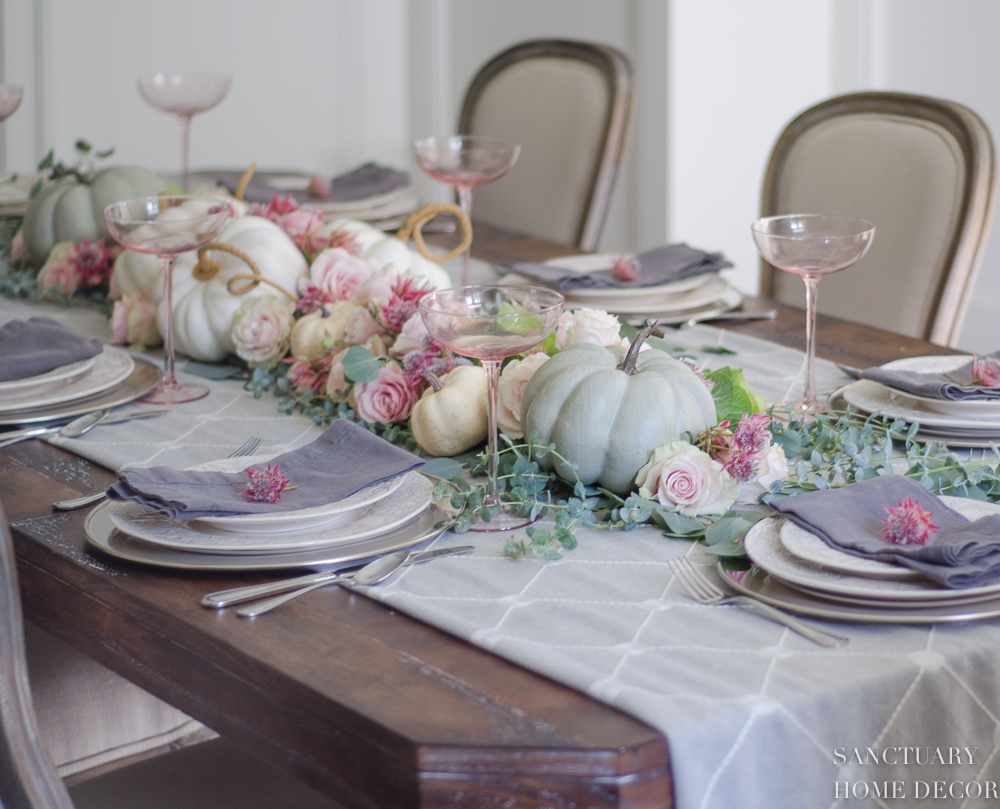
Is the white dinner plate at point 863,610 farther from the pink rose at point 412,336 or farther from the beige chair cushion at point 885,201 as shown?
the beige chair cushion at point 885,201

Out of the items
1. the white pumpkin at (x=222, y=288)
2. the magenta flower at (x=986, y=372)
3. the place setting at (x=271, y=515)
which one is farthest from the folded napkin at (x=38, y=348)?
the magenta flower at (x=986, y=372)

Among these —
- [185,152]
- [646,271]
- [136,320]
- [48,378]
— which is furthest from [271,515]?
[185,152]

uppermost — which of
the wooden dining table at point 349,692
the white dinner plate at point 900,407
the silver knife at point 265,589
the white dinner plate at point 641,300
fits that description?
the white dinner plate at point 641,300

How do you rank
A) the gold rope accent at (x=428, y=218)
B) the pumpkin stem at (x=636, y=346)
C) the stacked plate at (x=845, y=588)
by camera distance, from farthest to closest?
the gold rope accent at (x=428, y=218) < the pumpkin stem at (x=636, y=346) < the stacked plate at (x=845, y=588)

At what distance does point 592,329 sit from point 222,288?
0.56 metres

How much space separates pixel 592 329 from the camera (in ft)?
3.28

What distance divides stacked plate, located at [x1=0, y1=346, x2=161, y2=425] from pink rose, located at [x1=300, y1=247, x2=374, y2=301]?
22cm

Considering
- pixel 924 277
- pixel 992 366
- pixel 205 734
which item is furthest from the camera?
pixel 924 277

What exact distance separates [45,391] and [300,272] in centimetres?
34

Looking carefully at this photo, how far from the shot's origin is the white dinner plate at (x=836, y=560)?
0.68m

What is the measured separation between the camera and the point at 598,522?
86 cm

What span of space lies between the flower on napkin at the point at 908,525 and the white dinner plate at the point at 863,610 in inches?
2.3

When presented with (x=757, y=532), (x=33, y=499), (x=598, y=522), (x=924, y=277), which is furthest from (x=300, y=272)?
(x=924, y=277)

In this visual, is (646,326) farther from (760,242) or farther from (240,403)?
(240,403)
